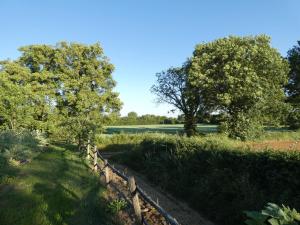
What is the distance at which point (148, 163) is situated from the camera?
20609mm

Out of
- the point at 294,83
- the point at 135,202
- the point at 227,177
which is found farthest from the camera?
the point at 294,83

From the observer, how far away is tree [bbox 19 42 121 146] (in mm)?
44844

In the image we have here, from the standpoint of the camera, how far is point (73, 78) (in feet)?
156

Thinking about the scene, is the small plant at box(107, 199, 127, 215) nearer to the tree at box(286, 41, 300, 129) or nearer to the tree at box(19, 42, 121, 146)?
the tree at box(19, 42, 121, 146)

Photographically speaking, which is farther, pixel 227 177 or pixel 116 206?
pixel 227 177

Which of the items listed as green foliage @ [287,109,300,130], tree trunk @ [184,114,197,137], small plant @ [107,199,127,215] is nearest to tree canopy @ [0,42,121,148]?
tree trunk @ [184,114,197,137]

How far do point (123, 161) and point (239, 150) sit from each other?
15219 millimetres

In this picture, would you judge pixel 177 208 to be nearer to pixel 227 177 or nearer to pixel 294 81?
pixel 227 177

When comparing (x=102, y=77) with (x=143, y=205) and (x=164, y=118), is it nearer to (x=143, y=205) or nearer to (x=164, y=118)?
(x=143, y=205)

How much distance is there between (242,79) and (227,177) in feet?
80.2

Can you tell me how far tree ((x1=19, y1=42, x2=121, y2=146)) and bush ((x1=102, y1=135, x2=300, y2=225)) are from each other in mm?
28963

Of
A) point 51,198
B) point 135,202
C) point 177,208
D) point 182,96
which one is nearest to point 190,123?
point 182,96

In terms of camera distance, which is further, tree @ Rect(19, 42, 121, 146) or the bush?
tree @ Rect(19, 42, 121, 146)

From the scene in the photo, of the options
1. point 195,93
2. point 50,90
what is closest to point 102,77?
point 50,90
